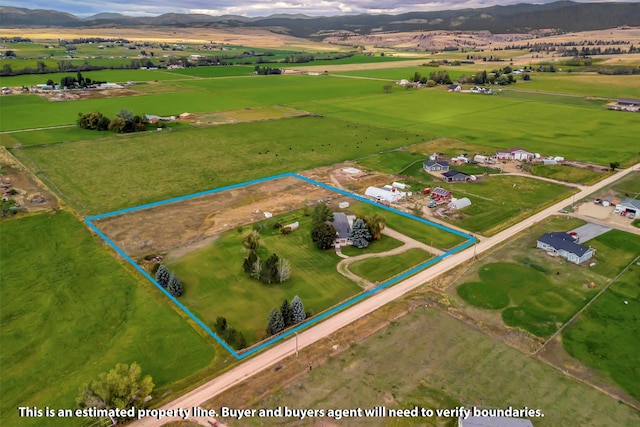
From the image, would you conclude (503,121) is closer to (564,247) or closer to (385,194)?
(385,194)

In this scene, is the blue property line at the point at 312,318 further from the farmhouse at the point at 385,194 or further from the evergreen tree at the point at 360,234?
the evergreen tree at the point at 360,234

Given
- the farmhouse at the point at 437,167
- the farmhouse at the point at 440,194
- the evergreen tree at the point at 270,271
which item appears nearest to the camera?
the evergreen tree at the point at 270,271

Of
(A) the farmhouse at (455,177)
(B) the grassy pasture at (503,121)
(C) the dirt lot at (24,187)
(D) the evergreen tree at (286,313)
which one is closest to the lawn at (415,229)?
(A) the farmhouse at (455,177)

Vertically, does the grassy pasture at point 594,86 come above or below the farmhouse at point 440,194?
above

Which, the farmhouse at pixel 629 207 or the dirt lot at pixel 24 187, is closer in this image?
the farmhouse at pixel 629 207

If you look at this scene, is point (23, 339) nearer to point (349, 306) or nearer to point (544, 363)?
point (349, 306)
